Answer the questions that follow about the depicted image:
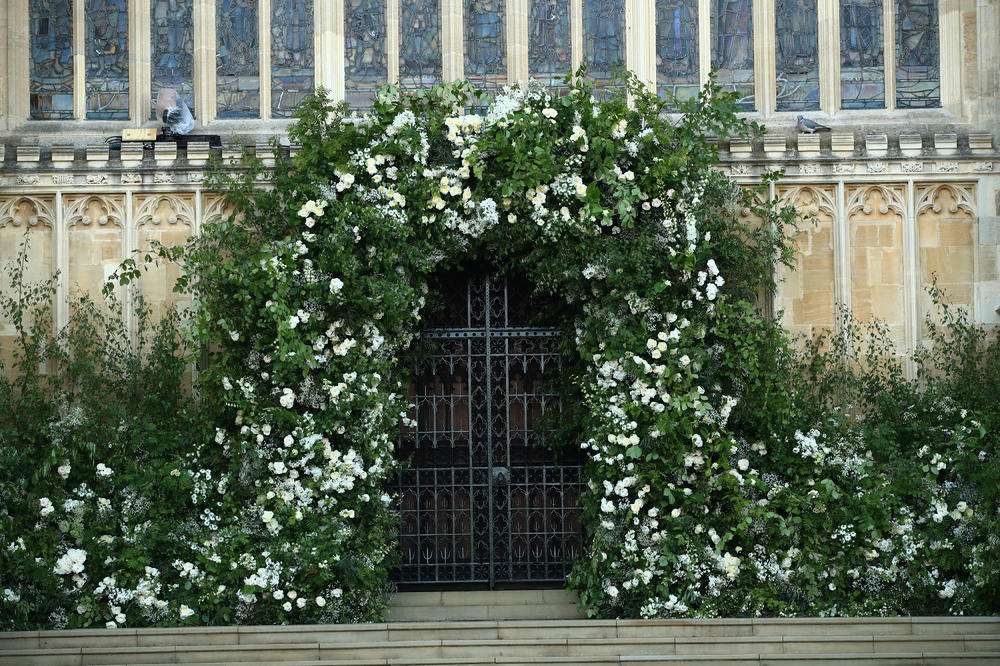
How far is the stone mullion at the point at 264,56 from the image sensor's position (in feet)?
42.4

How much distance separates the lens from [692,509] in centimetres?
1110

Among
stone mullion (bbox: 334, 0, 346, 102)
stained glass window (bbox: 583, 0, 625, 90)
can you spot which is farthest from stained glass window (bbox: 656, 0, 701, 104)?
stone mullion (bbox: 334, 0, 346, 102)

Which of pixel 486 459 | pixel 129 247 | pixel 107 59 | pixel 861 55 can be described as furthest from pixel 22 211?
pixel 861 55

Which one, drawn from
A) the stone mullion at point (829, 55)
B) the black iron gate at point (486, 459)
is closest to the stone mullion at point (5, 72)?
the black iron gate at point (486, 459)

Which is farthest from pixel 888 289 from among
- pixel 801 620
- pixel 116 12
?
pixel 116 12

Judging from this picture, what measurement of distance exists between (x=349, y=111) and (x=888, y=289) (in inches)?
203

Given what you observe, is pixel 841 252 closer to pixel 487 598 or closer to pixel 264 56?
pixel 487 598

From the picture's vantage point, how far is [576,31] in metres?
13.0

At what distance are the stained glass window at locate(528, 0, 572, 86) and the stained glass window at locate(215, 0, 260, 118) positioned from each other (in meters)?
2.67

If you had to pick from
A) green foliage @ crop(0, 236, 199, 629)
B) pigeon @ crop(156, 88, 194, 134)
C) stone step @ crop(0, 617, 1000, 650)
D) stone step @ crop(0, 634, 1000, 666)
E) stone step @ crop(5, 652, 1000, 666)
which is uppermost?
pigeon @ crop(156, 88, 194, 134)

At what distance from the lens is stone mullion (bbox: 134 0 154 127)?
12.8m

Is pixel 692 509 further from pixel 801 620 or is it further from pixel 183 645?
pixel 183 645

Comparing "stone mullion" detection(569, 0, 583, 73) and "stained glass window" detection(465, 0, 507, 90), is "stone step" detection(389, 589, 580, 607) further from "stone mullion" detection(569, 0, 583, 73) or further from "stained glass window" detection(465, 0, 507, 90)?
"stone mullion" detection(569, 0, 583, 73)

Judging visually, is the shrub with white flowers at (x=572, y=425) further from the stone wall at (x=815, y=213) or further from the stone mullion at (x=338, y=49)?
the stone mullion at (x=338, y=49)
